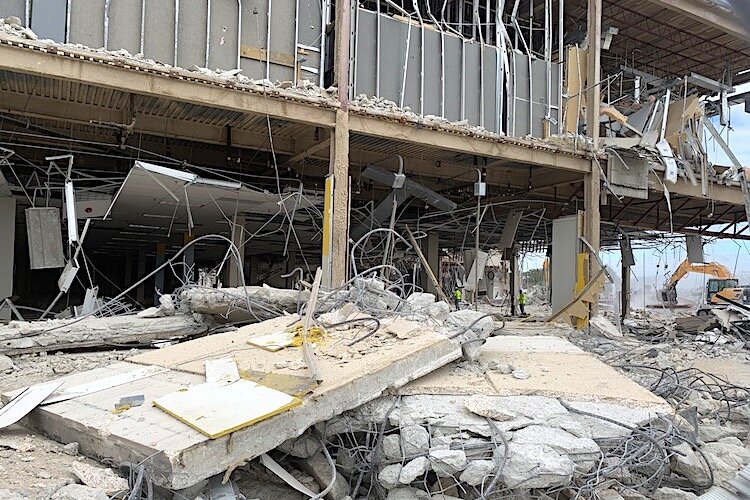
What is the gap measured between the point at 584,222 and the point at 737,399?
6.64m

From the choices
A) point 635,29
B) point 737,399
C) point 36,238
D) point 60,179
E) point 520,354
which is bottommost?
point 737,399

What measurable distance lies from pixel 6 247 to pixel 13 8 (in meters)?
4.29

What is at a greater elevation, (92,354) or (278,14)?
(278,14)

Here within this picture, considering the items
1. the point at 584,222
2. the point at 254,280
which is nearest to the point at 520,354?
the point at 584,222

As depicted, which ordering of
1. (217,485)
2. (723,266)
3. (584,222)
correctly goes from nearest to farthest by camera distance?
(217,485) < (584,222) < (723,266)

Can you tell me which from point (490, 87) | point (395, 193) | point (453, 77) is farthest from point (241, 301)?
point (490, 87)

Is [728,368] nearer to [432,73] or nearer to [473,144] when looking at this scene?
[473,144]

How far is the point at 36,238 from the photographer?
10188mm

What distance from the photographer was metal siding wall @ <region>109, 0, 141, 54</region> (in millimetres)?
8836

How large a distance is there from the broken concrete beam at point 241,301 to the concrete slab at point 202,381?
56.8 inches

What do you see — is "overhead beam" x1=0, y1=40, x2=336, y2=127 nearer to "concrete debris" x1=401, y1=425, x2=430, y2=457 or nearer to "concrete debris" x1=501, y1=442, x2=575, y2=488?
"concrete debris" x1=401, y1=425, x2=430, y2=457

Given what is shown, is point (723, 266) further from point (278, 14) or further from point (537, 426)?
point (537, 426)

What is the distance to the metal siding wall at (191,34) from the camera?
30.8ft

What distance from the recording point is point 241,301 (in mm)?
7117
